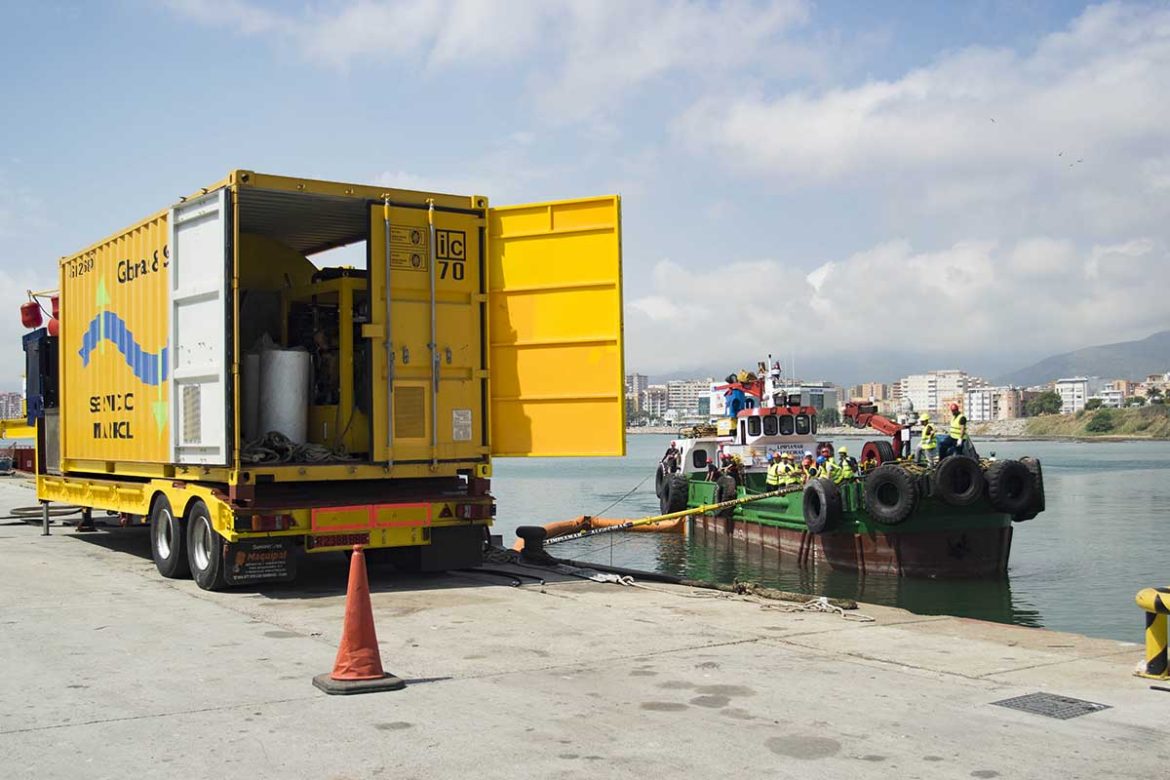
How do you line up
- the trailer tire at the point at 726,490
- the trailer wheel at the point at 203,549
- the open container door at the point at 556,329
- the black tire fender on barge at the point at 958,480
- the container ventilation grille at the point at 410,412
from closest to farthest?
the trailer wheel at the point at 203,549
the container ventilation grille at the point at 410,412
the open container door at the point at 556,329
the black tire fender on barge at the point at 958,480
the trailer tire at the point at 726,490

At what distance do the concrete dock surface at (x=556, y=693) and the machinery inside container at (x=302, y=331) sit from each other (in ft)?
6.52

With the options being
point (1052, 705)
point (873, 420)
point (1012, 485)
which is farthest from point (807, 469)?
point (1052, 705)

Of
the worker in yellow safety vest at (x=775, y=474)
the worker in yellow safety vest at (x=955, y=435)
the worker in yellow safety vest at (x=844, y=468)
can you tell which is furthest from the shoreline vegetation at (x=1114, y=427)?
the worker in yellow safety vest at (x=955, y=435)

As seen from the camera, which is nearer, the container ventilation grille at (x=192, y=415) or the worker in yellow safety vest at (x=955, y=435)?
the container ventilation grille at (x=192, y=415)

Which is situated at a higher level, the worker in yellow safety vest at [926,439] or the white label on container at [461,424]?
the white label on container at [461,424]

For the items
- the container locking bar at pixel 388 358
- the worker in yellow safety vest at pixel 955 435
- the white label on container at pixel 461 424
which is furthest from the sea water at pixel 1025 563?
the container locking bar at pixel 388 358

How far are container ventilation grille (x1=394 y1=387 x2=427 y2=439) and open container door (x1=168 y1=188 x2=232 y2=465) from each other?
1.78m

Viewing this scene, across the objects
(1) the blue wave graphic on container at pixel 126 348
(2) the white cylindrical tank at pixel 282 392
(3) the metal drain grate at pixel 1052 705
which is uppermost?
(1) the blue wave graphic on container at pixel 126 348

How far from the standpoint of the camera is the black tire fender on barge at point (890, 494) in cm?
2053

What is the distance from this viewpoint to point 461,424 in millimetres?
12195

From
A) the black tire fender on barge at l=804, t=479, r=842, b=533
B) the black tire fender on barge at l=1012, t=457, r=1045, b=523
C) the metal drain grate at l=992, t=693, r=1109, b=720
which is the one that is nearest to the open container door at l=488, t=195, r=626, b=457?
the metal drain grate at l=992, t=693, r=1109, b=720

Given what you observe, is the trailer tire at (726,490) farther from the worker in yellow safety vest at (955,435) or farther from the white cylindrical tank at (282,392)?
the white cylindrical tank at (282,392)

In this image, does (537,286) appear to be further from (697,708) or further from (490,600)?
(697,708)

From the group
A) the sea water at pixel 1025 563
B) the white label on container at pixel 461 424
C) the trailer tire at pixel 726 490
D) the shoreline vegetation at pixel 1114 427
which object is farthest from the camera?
the shoreline vegetation at pixel 1114 427
